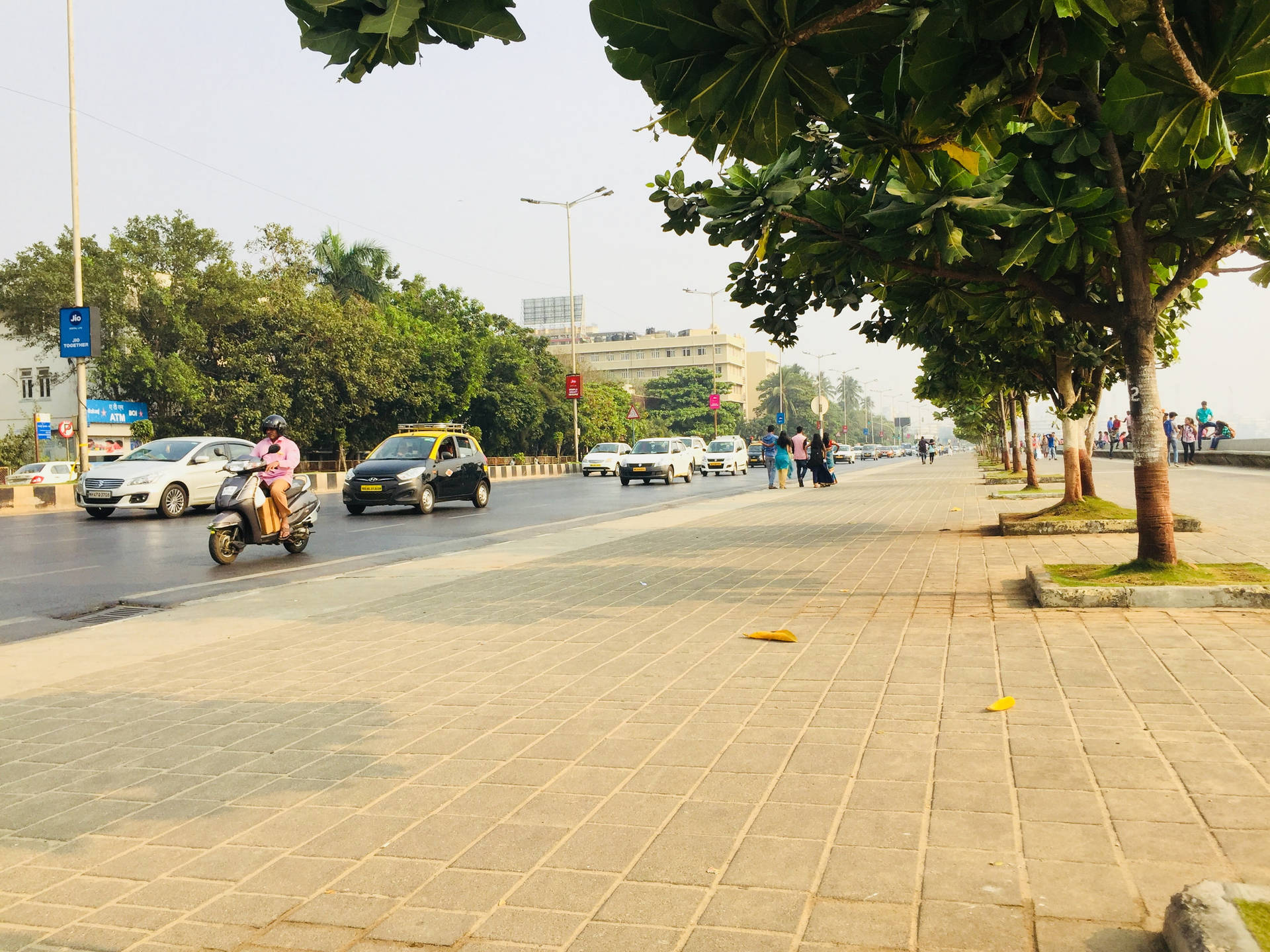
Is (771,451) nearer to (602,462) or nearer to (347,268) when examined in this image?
(602,462)

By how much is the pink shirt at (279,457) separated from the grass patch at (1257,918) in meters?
11.4

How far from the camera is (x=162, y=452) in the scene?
20000 mm

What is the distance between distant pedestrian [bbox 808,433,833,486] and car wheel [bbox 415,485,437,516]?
1249 cm

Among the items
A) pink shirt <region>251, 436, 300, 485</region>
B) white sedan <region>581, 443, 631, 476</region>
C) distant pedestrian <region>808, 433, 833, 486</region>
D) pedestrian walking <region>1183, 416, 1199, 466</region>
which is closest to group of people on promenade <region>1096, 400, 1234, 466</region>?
pedestrian walking <region>1183, 416, 1199, 466</region>

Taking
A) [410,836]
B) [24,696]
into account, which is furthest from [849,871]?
[24,696]

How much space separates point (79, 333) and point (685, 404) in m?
92.1

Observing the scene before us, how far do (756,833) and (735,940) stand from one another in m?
0.70

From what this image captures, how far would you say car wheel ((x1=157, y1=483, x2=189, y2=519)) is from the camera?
752 inches

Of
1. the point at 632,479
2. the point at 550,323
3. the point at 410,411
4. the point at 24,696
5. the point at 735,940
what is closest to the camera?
the point at 735,940

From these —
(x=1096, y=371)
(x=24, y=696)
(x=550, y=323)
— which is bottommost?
(x=24, y=696)

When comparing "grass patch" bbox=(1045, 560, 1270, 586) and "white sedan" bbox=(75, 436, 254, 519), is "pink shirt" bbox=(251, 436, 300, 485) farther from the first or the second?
"grass patch" bbox=(1045, 560, 1270, 586)

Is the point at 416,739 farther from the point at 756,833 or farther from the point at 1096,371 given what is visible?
the point at 1096,371

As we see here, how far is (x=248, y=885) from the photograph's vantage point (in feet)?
10.0

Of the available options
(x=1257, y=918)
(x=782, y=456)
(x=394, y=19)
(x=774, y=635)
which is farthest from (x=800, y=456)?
(x=394, y=19)
